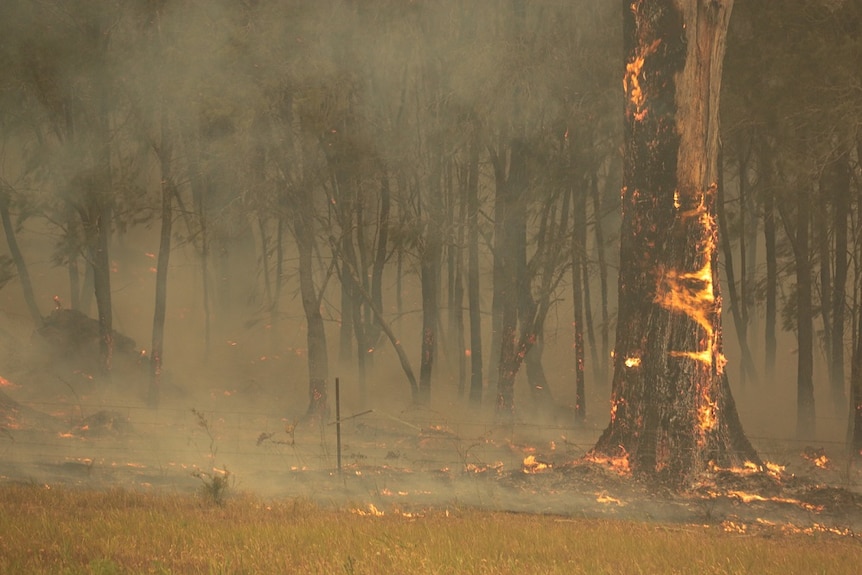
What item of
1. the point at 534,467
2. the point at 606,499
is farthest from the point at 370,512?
the point at 534,467

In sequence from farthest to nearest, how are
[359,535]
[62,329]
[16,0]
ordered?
[62,329]
[16,0]
[359,535]

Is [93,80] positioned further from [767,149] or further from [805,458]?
[805,458]

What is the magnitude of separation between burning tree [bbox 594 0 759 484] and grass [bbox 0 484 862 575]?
7.34 feet

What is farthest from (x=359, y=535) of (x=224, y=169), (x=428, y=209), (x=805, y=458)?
(x=428, y=209)

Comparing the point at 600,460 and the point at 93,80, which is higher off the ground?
the point at 93,80

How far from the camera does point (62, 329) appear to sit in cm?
2561

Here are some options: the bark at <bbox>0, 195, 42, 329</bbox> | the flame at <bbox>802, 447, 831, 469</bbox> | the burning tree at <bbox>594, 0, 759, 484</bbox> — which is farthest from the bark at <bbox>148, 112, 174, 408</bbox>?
the flame at <bbox>802, 447, 831, 469</bbox>

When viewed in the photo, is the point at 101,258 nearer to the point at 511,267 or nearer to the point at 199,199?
the point at 199,199

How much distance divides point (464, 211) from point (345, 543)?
1800cm

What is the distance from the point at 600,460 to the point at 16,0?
15982 millimetres

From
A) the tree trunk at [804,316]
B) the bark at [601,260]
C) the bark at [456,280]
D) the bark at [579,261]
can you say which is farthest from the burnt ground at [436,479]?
the bark at [456,280]

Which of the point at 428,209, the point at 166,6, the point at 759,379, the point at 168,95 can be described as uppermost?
the point at 166,6

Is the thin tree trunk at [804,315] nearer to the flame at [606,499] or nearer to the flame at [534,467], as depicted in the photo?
the flame at [534,467]

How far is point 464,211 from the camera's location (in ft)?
83.3
